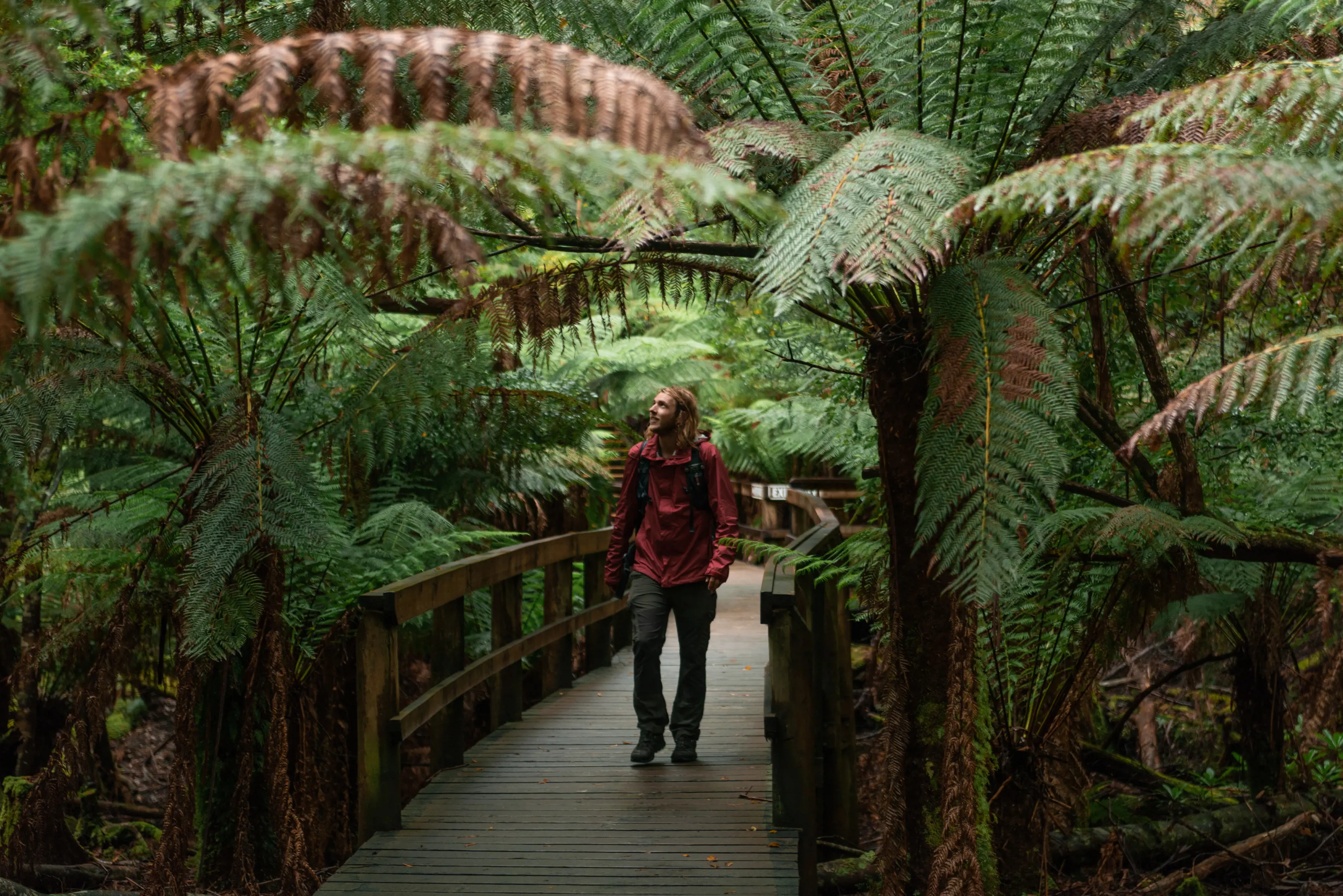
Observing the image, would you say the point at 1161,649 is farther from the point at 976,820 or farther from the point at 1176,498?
the point at 976,820

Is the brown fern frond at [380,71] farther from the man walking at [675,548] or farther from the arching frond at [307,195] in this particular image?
the man walking at [675,548]

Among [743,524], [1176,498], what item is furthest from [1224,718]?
[743,524]

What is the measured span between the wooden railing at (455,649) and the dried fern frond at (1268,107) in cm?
A: 288

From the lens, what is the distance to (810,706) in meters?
4.30

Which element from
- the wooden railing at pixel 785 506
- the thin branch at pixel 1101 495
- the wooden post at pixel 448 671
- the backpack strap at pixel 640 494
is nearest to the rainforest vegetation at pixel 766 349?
the thin branch at pixel 1101 495

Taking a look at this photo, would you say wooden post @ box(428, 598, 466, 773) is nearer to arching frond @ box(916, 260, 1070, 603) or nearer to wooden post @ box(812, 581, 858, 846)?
wooden post @ box(812, 581, 858, 846)

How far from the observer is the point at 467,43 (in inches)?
76.0

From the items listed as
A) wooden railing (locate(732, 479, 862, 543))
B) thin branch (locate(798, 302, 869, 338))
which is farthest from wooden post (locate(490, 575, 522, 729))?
thin branch (locate(798, 302, 869, 338))

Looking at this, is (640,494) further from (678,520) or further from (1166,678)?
(1166,678)

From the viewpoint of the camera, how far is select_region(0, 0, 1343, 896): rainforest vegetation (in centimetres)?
188

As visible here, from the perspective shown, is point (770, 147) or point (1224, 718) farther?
point (1224, 718)

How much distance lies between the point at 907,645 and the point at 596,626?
4263 mm

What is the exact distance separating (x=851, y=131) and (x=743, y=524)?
435 inches

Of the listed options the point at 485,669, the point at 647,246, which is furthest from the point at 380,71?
the point at 485,669
